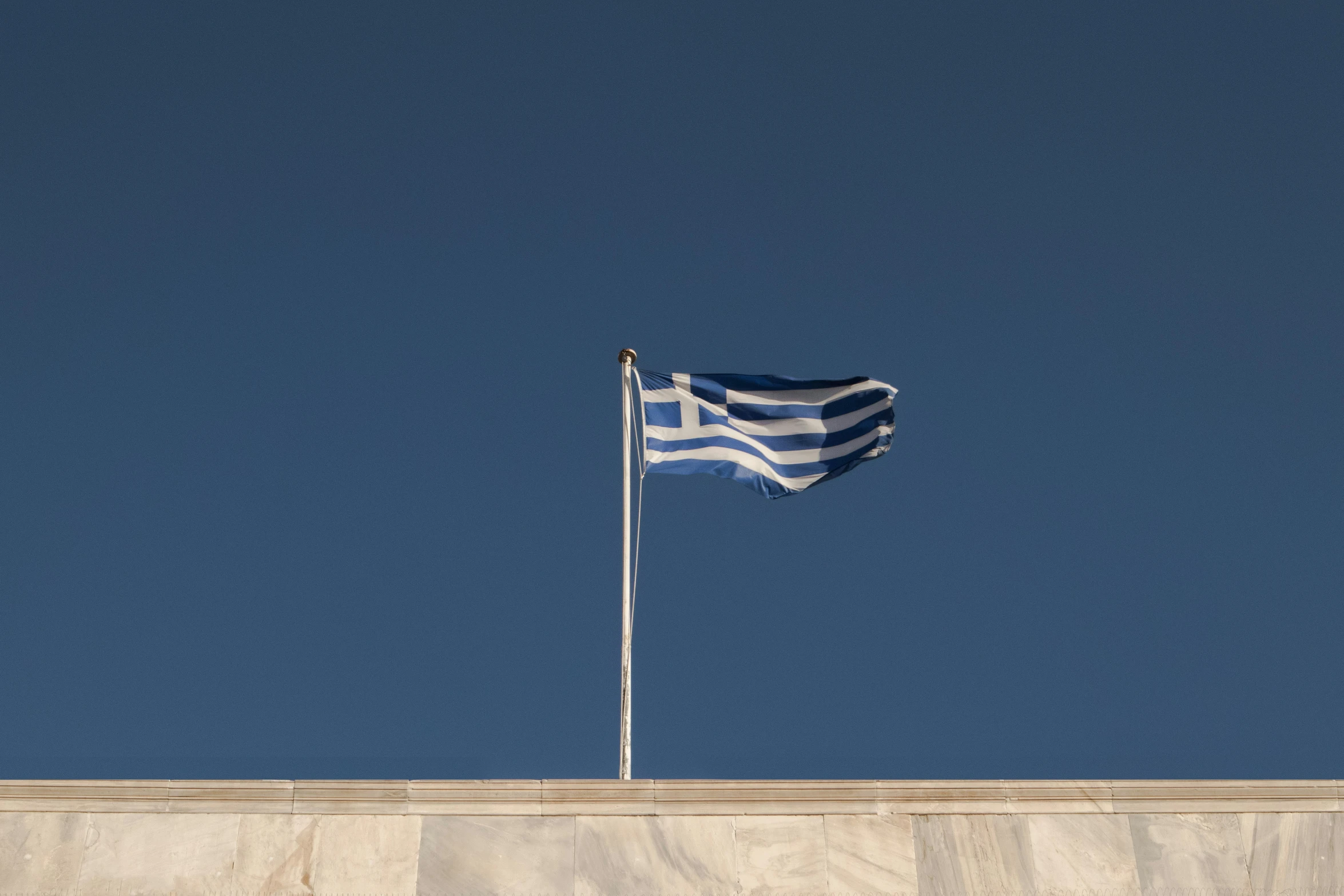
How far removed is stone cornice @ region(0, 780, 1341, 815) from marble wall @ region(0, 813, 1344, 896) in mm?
85

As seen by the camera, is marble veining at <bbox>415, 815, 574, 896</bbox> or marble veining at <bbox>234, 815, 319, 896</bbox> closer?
marble veining at <bbox>234, 815, 319, 896</bbox>

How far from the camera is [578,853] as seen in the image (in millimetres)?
16250

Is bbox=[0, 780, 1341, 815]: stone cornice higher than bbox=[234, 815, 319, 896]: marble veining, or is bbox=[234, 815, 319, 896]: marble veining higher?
bbox=[0, 780, 1341, 815]: stone cornice

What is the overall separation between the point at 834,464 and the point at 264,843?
813cm

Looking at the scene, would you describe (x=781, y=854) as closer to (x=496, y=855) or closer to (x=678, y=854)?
(x=678, y=854)

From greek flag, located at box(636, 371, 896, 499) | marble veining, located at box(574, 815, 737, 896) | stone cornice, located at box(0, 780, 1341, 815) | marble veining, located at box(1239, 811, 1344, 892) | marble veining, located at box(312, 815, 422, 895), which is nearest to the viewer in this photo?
marble veining, located at box(312, 815, 422, 895)

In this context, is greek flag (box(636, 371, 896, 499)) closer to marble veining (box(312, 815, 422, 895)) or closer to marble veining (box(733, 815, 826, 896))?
marble veining (box(733, 815, 826, 896))

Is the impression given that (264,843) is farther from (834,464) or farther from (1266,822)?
(1266,822)

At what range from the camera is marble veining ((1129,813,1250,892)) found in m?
16.5

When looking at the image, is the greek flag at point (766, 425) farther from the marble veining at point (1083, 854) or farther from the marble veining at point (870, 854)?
the marble veining at point (1083, 854)

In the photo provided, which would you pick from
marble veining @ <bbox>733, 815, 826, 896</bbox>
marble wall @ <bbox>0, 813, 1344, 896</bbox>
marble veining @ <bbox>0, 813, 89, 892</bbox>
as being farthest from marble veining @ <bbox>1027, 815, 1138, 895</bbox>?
marble veining @ <bbox>0, 813, 89, 892</bbox>

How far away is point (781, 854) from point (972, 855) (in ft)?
6.20

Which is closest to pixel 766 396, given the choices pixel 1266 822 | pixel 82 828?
pixel 1266 822

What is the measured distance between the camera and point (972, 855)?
54.1 ft
